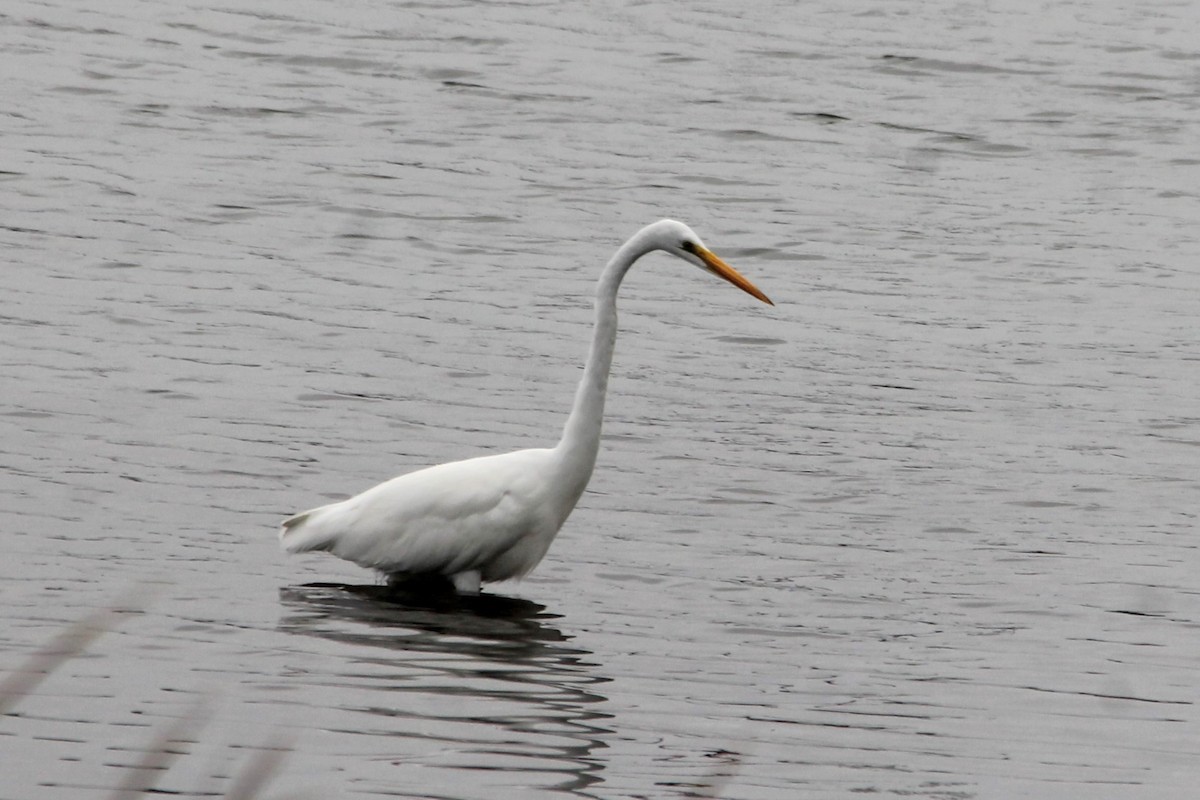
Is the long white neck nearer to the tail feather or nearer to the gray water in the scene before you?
the gray water

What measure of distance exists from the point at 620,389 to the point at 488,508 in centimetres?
365

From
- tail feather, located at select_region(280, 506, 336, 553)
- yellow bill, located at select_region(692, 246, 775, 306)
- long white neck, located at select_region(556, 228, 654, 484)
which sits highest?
yellow bill, located at select_region(692, 246, 775, 306)

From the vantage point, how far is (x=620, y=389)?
1167cm

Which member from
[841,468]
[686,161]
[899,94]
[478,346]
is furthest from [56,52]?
[841,468]

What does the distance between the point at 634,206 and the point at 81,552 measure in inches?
327

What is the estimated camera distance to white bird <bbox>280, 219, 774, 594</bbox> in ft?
26.5

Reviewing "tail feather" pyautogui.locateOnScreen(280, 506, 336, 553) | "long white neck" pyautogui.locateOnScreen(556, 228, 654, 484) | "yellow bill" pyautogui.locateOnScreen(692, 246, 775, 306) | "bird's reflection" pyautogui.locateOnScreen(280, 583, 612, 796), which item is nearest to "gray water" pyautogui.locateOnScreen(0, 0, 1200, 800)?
"bird's reflection" pyautogui.locateOnScreen(280, 583, 612, 796)

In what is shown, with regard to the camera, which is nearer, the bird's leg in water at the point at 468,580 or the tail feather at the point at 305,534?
the tail feather at the point at 305,534

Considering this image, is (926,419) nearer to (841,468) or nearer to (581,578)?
(841,468)

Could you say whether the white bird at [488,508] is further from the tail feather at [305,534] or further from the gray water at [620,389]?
the gray water at [620,389]

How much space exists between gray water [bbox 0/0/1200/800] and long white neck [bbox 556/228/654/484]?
56 centimetres

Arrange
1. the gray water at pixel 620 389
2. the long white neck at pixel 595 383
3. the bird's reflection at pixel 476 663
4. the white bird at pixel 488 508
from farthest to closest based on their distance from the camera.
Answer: the long white neck at pixel 595 383
the white bird at pixel 488 508
the gray water at pixel 620 389
the bird's reflection at pixel 476 663

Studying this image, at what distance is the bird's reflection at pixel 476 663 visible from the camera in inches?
252

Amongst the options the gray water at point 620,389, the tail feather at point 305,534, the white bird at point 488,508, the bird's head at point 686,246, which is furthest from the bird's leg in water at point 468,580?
the bird's head at point 686,246
